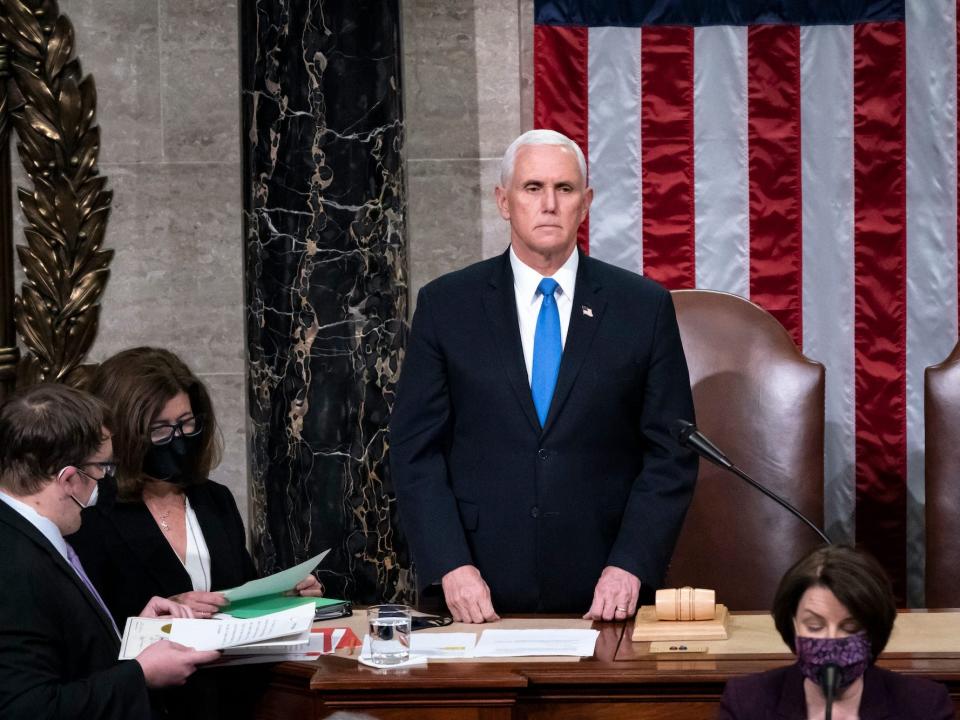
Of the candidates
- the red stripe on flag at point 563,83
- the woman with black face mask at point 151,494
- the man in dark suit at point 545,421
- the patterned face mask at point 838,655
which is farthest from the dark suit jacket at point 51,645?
the red stripe on flag at point 563,83

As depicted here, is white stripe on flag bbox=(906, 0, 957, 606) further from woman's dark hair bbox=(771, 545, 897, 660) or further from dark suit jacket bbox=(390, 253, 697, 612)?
woman's dark hair bbox=(771, 545, 897, 660)

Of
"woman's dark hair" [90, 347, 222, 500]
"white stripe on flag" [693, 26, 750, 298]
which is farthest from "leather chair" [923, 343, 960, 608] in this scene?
"woman's dark hair" [90, 347, 222, 500]

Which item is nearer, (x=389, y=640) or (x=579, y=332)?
(x=389, y=640)

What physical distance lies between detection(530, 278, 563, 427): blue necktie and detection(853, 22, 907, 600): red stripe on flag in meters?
2.02

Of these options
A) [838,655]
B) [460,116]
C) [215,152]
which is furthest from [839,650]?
[215,152]

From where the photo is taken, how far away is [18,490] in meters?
2.67

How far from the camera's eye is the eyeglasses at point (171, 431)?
3.29 metres

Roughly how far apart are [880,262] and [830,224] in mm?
234

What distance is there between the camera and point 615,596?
3.24 meters

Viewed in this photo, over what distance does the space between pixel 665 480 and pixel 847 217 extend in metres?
2.11

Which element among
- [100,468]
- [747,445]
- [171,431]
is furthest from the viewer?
[747,445]

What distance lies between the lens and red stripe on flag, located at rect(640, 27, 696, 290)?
5168mm

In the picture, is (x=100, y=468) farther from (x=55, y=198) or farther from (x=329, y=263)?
(x=55, y=198)

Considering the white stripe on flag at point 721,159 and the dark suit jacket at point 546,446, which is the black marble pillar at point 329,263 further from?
the dark suit jacket at point 546,446
